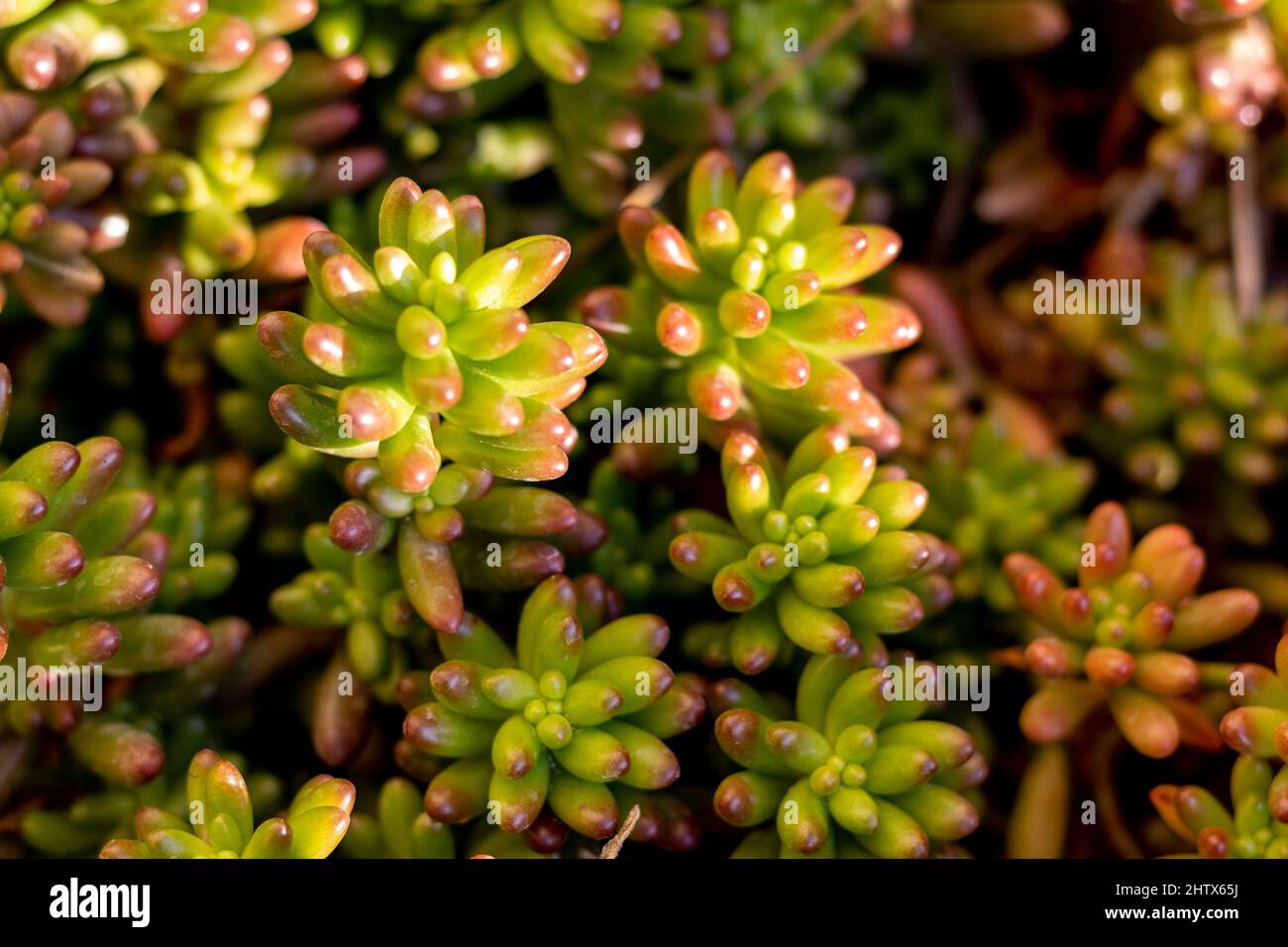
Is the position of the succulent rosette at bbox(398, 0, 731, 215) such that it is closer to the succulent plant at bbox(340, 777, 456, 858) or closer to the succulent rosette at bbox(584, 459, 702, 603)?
the succulent rosette at bbox(584, 459, 702, 603)

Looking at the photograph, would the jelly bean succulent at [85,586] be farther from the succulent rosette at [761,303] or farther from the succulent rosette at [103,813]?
the succulent rosette at [761,303]

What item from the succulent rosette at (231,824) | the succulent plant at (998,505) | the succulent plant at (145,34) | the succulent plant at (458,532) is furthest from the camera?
the succulent plant at (998,505)

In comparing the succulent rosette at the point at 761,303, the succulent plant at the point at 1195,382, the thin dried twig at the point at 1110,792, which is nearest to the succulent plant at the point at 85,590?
the succulent rosette at the point at 761,303

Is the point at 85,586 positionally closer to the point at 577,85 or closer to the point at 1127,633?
the point at 577,85

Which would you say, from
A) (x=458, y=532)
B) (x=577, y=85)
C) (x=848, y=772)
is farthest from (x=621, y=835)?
(x=577, y=85)

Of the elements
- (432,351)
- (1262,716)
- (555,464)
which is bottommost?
(1262,716)
